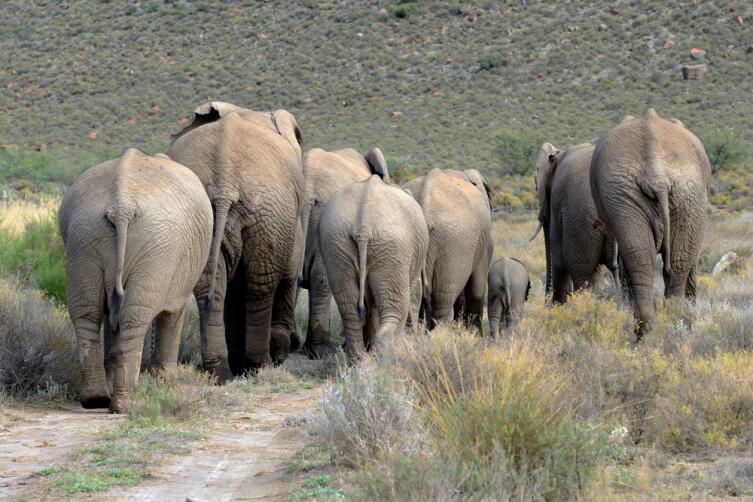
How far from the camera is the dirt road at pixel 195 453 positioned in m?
Answer: 5.86

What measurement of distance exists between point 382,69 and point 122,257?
44.6 meters

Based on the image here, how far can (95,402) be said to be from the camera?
8797 millimetres

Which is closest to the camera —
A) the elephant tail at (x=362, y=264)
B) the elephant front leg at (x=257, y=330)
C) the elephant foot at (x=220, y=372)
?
the elephant tail at (x=362, y=264)

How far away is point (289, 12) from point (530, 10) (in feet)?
38.8

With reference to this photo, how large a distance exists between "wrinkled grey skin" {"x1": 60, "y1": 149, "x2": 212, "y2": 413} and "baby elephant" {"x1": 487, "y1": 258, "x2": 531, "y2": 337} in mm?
5899

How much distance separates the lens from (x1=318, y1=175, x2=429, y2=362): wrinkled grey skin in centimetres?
1001

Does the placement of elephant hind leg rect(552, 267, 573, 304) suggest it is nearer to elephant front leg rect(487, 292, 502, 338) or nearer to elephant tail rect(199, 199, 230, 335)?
elephant front leg rect(487, 292, 502, 338)

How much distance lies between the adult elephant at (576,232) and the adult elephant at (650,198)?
78.3 inches

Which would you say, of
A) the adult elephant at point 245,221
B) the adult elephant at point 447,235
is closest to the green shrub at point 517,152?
the adult elephant at point 447,235

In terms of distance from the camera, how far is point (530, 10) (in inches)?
2144

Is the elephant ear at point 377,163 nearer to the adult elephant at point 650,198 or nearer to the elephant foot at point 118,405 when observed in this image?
the adult elephant at point 650,198

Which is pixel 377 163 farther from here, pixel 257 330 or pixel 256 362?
pixel 256 362

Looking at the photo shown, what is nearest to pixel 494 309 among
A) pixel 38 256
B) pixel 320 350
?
pixel 320 350

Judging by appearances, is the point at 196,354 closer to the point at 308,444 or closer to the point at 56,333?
the point at 56,333
